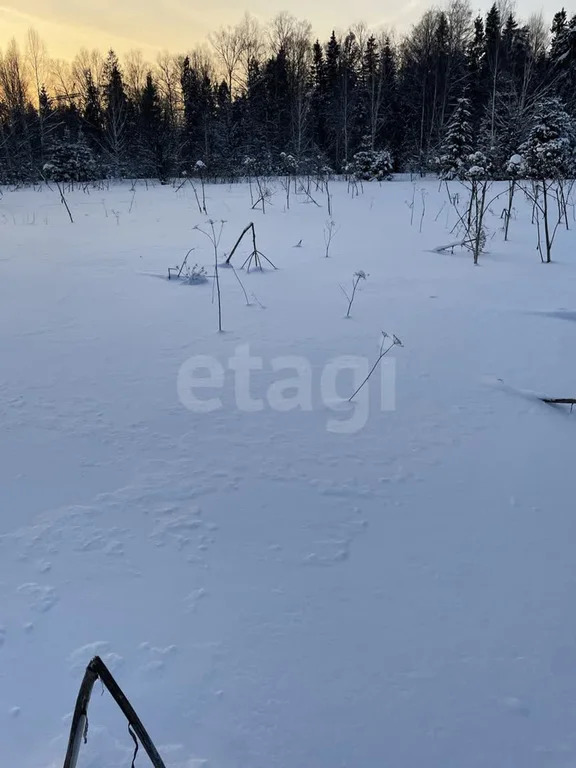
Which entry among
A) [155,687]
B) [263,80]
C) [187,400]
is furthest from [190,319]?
[263,80]

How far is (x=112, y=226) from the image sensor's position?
629 cm

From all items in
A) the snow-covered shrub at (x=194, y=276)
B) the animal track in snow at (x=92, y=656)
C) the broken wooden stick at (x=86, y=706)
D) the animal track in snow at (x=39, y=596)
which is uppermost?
the snow-covered shrub at (x=194, y=276)

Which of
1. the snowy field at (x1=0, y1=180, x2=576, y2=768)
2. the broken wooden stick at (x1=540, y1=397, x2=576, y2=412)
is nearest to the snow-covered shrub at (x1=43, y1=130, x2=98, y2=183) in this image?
the snowy field at (x1=0, y1=180, x2=576, y2=768)

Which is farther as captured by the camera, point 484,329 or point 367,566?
point 484,329

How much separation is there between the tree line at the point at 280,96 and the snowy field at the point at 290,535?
1344 cm

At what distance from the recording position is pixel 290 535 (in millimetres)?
1359

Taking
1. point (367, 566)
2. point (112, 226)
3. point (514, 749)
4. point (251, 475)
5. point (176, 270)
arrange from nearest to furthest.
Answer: point (514, 749) → point (367, 566) → point (251, 475) → point (176, 270) → point (112, 226)

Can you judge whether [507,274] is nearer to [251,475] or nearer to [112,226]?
[251,475]

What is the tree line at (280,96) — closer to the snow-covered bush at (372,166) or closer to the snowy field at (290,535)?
the snow-covered bush at (372,166)

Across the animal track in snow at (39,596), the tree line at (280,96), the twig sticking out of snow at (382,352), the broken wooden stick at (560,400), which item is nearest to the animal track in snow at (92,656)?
the animal track in snow at (39,596)

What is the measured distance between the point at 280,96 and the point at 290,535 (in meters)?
23.9

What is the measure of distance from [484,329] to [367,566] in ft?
6.79

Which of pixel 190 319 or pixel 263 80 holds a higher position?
pixel 263 80

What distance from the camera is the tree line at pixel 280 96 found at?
16.9 metres
